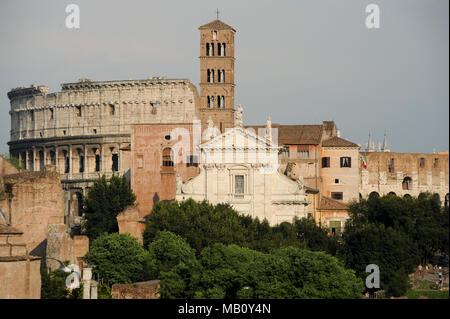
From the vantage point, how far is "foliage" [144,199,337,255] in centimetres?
5378

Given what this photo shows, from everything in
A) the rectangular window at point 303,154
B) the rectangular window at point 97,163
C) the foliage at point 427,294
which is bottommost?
the foliage at point 427,294

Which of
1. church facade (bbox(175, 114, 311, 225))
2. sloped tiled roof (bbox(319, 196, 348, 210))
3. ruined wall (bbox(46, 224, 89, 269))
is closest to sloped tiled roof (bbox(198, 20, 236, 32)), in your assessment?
church facade (bbox(175, 114, 311, 225))

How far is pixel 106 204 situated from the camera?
2596 inches

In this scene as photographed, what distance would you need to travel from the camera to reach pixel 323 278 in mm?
40281

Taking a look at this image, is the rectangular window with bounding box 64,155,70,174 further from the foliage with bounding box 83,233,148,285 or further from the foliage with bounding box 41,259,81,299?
the foliage with bounding box 41,259,81,299

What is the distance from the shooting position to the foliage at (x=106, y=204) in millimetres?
64125

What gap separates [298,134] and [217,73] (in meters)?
9.51

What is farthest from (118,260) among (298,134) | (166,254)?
(298,134)

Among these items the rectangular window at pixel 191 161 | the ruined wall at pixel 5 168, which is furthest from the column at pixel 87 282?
the rectangular window at pixel 191 161

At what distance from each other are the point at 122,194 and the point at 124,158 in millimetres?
22265

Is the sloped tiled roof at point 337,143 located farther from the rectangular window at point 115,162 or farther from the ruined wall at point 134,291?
the ruined wall at point 134,291

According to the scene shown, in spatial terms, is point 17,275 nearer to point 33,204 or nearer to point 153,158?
point 33,204

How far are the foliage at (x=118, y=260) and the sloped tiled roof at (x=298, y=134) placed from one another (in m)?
26.0
